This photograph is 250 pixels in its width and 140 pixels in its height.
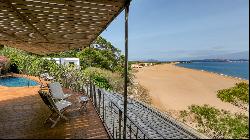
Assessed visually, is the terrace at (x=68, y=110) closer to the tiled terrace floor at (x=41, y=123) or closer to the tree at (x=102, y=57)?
the tiled terrace floor at (x=41, y=123)

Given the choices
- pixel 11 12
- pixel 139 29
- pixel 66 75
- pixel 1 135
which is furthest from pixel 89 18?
pixel 139 29

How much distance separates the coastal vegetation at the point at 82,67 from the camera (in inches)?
499

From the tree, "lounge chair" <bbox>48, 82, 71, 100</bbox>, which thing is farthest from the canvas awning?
the tree

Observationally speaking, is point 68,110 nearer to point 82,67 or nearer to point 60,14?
point 60,14

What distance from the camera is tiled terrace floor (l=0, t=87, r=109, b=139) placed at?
540 cm

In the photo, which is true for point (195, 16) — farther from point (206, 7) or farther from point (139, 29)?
point (139, 29)

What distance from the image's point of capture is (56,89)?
8.74 metres

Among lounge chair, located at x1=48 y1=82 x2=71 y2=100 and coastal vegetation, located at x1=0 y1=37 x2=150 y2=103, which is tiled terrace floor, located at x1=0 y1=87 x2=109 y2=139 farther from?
coastal vegetation, located at x1=0 y1=37 x2=150 y2=103

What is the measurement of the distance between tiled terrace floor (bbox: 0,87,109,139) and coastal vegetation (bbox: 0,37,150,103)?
2.00 metres

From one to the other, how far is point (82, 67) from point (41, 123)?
73.6 feet

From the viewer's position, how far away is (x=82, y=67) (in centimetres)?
2850

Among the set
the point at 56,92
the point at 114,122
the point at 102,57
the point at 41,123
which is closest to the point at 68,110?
the point at 41,123

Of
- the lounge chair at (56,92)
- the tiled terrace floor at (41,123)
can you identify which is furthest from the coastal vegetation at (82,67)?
the tiled terrace floor at (41,123)

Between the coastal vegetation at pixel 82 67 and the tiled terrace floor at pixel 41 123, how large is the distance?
2.00 m
